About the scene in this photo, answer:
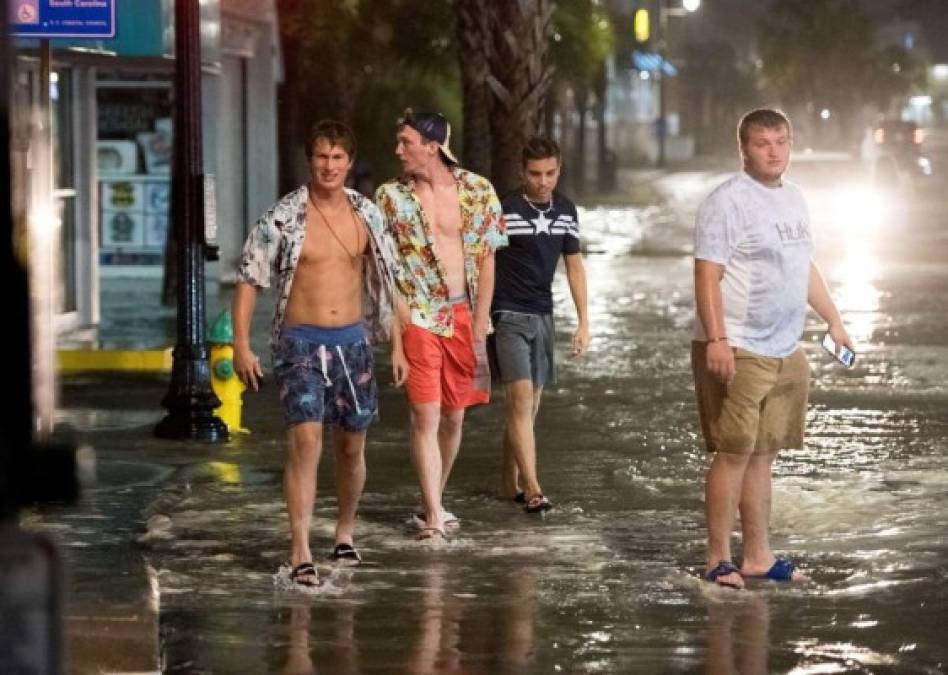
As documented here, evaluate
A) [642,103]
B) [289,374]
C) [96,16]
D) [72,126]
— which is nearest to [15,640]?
[289,374]

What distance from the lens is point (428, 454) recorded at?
9.32 metres

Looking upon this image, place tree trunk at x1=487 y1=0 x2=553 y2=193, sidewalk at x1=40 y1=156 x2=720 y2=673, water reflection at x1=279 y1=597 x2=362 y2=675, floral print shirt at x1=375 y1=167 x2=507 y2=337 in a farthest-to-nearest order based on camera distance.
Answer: tree trunk at x1=487 y1=0 x2=553 y2=193 < floral print shirt at x1=375 y1=167 x2=507 y2=337 < sidewalk at x1=40 y1=156 x2=720 y2=673 < water reflection at x1=279 y1=597 x2=362 y2=675

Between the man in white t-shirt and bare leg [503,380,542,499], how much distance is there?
165cm

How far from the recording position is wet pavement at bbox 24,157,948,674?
286 inches

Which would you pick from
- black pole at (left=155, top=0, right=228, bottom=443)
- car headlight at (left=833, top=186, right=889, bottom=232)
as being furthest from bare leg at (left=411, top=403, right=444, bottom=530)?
car headlight at (left=833, top=186, right=889, bottom=232)

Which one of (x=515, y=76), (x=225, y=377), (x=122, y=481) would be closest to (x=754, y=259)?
(x=122, y=481)

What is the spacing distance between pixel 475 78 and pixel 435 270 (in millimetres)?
9887

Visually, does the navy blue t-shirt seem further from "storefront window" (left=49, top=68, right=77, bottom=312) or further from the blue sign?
"storefront window" (left=49, top=68, right=77, bottom=312)

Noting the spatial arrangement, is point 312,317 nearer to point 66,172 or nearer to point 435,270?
point 435,270

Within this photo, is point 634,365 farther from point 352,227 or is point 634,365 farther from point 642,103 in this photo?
point 642,103

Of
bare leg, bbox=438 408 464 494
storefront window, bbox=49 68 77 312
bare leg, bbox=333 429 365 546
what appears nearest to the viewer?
bare leg, bbox=333 429 365 546

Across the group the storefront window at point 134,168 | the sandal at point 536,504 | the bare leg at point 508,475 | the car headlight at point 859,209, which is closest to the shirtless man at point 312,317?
the sandal at point 536,504

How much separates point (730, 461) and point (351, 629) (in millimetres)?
1659

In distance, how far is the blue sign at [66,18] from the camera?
1219cm
